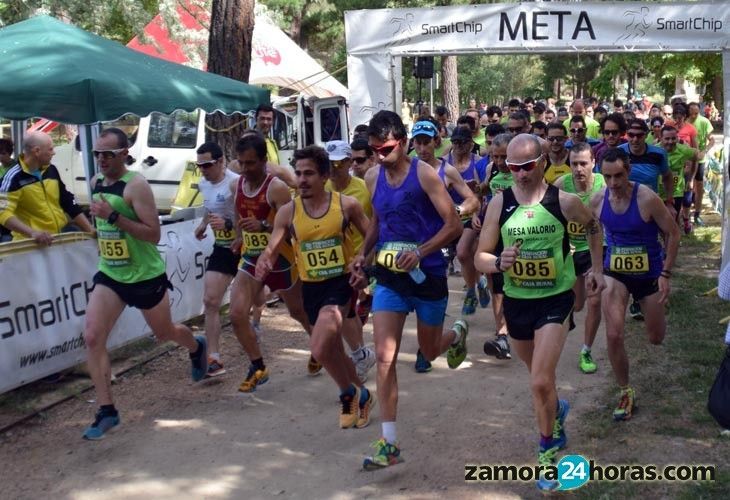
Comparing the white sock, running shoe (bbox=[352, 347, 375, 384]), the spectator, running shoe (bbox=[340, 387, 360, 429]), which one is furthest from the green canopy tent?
the white sock

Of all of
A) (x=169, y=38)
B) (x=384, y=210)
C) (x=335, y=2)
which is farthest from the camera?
(x=335, y=2)

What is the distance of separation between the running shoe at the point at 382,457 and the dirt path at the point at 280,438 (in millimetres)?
51

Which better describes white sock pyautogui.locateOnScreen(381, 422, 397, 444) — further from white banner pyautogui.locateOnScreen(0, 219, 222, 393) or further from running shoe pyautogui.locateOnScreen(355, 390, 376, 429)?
white banner pyautogui.locateOnScreen(0, 219, 222, 393)

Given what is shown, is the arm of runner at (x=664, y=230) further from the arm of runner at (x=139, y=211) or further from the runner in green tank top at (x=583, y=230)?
the arm of runner at (x=139, y=211)

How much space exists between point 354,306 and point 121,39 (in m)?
23.6

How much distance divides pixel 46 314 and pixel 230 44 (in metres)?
5.88

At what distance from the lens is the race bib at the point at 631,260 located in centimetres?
619

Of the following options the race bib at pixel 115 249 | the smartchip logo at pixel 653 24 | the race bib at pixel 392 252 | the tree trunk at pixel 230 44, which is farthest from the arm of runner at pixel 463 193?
the tree trunk at pixel 230 44

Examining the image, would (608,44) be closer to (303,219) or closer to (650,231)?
(650,231)

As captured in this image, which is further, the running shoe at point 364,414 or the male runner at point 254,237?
the male runner at point 254,237

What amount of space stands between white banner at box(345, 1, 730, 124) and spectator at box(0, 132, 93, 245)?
5391mm

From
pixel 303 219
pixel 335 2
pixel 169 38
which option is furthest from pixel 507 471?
pixel 335 2

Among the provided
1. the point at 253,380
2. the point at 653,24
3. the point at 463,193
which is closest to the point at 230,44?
the point at 653,24

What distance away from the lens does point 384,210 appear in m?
5.61
